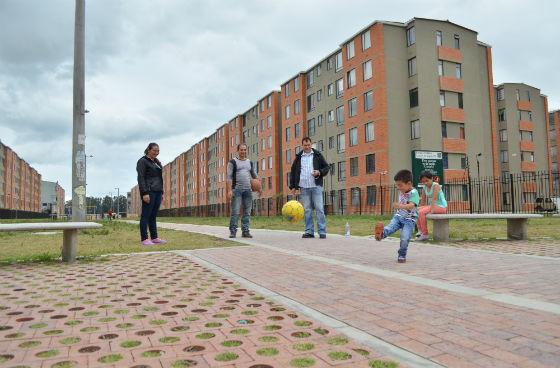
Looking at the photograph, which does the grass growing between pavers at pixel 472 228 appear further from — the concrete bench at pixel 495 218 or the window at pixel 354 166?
the window at pixel 354 166

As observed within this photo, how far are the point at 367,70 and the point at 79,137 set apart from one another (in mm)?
35244

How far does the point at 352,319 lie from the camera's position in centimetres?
328

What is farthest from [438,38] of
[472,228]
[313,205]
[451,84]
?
[313,205]

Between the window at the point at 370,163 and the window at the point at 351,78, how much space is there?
704cm

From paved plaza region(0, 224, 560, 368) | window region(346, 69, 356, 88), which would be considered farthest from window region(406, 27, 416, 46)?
paved plaza region(0, 224, 560, 368)

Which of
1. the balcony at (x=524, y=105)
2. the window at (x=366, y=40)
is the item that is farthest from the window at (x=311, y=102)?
the balcony at (x=524, y=105)

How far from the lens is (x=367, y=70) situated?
40281mm

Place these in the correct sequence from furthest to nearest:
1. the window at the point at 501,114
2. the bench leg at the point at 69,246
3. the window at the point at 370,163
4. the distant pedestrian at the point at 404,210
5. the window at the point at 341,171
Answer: the window at the point at 501,114 < the window at the point at 341,171 < the window at the point at 370,163 < the bench leg at the point at 69,246 < the distant pedestrian at the point at 404,210

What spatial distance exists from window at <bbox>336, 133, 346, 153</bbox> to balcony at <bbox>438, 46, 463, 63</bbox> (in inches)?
446

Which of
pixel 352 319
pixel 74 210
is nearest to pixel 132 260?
pixel 74 210

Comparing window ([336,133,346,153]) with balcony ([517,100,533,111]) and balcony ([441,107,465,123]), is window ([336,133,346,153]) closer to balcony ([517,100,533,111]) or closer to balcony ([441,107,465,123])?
balcony ([441,107,465,123])

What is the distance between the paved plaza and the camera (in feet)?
8.19

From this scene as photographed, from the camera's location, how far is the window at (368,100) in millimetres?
39812

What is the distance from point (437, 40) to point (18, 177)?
3858 inches
